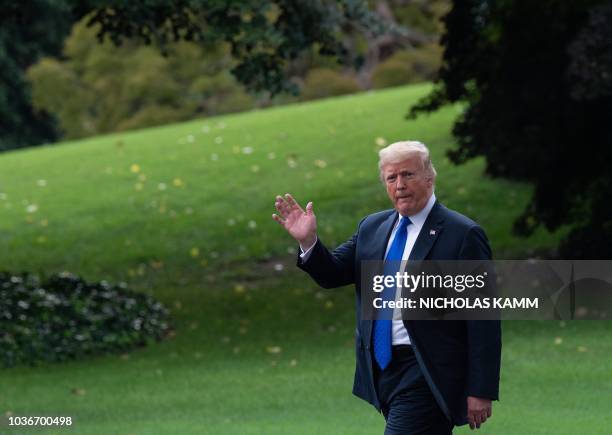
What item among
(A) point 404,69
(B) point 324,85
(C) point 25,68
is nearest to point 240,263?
(A) point 404,69

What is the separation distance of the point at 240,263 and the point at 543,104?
251 inches

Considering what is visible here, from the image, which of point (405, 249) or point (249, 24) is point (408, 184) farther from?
point (249, 24)

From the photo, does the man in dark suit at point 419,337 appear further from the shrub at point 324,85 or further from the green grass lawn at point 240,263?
the shrub at point 324,85

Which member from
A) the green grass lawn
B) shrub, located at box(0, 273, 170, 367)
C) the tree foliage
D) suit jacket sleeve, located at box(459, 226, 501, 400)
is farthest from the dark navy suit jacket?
the tree foliage

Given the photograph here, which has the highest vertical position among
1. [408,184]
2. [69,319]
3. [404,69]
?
[404,69]

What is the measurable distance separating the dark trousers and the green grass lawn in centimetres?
379

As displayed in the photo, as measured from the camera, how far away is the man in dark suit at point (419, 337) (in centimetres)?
555

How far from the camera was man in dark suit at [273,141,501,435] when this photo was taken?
555cm

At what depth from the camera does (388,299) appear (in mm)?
5684

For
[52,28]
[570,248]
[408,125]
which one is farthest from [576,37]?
[52,28]

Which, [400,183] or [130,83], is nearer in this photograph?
[400,183]

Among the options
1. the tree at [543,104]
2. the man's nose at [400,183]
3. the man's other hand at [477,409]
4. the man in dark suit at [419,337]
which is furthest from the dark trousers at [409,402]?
the tree at [543,104]

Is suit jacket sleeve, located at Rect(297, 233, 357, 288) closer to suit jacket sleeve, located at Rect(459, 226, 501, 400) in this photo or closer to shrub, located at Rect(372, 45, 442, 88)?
suit jacket sleeve, located at Rect(459, 226, 501, 400)

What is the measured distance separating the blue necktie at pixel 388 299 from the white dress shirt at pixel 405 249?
A: 0.06ft
